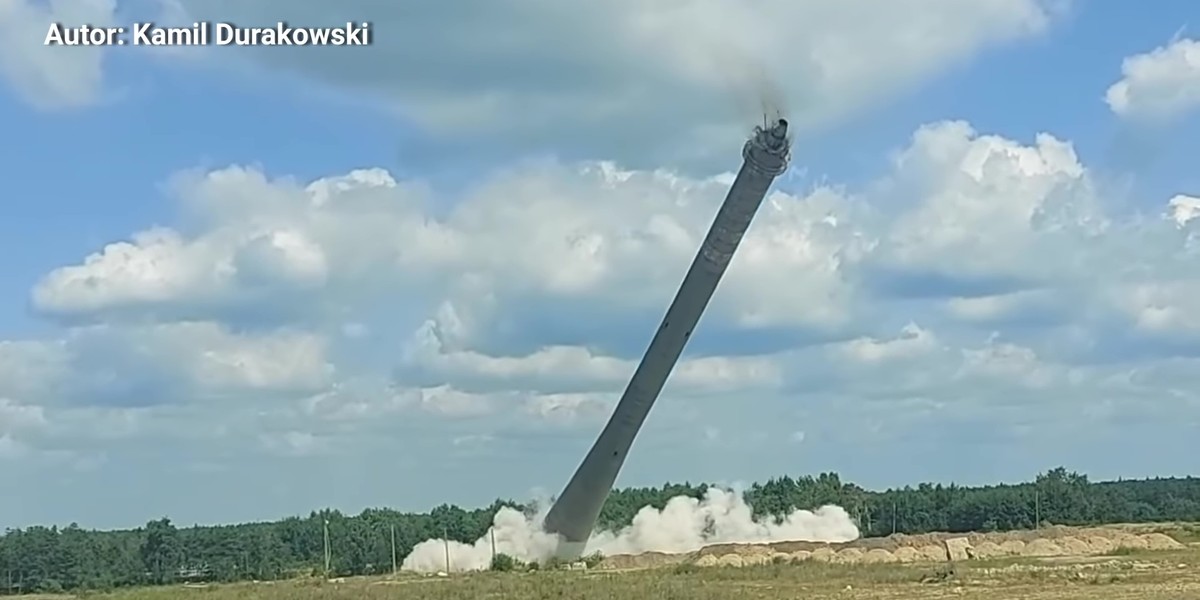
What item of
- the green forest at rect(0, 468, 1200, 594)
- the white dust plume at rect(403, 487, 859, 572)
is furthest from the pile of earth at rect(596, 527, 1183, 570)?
the green forest at rect(0, 468, 1200, 594)

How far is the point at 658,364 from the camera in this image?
58656 mm

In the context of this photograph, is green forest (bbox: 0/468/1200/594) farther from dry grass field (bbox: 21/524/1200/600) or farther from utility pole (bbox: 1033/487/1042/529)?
dry grass field (bbox: 21/524/1200/600)

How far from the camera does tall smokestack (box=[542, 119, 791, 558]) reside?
173ft

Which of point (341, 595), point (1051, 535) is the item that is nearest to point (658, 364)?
point (341, 595)

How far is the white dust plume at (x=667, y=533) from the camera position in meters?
66.2

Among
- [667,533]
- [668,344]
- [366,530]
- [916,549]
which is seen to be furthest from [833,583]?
[366,530]

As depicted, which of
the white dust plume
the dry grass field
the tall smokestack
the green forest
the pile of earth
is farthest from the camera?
the green forest

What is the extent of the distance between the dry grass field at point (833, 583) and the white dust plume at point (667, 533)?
6.97 metres

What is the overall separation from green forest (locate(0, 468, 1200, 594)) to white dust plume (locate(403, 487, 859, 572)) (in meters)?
17.9

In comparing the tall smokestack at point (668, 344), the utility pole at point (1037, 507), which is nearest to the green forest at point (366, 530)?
the utility pole at point (1037, 507)

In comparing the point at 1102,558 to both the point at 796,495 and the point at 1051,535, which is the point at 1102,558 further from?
the point at 796,495

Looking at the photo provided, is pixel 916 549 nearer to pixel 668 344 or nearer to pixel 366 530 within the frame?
pixel 668 344

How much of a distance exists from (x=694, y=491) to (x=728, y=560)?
79.4 ft

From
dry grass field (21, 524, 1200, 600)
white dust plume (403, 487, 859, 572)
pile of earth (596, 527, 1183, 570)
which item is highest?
white dust plume (403, 487, 859, 572)
